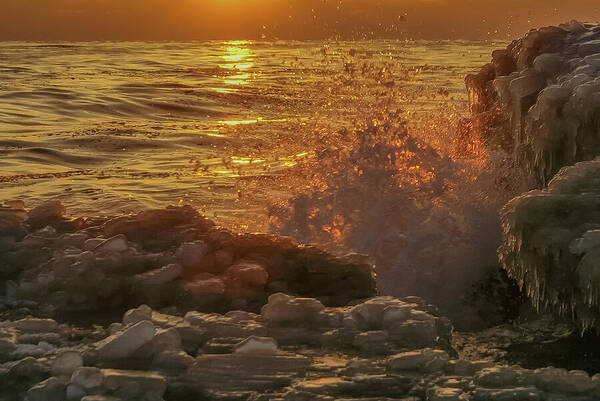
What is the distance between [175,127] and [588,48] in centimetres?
1094

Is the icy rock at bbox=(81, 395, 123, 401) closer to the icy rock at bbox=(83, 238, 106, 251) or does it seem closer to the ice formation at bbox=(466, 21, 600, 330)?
the icy rock at bbox=(83, 238, 106, 251)

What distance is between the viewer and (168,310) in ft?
17.7

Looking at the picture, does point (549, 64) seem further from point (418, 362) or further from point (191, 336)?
point (191, 336)

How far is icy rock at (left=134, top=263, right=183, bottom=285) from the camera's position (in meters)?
5.66

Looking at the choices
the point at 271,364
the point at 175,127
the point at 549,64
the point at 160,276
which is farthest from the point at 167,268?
the point at 175,127

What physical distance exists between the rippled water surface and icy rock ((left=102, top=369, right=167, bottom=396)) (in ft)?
16.4

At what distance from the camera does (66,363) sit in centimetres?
409

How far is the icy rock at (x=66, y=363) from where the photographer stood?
4.06 metres

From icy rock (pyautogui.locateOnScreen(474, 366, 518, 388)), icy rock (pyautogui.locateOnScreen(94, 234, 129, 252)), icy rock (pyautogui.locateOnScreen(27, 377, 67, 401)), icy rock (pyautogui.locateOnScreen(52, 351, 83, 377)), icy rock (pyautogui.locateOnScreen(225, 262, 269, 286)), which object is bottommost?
icy rock (pyautogui.locateOnScreen(474, 366, 518, 388))

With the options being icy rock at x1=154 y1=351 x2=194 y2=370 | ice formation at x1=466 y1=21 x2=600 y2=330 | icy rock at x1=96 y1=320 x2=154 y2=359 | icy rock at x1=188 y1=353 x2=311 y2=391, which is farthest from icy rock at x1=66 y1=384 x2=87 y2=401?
ice formation at x1=466 y1=21 x2=600 y2=330

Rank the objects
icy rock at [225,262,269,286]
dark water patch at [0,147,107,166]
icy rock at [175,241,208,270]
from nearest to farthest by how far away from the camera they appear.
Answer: icy rock at [225,262,269,286] < icy rock at [175,241,208,270] < dark water patch at [0,147,107,166]

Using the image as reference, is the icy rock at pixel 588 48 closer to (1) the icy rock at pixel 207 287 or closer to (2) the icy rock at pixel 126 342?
(1) the icy rock at pixel 207 287

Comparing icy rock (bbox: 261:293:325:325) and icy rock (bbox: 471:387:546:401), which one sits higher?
icy rock (bbox: 261:293:325:325)

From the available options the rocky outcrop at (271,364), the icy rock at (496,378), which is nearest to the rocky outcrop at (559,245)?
the rocky outcrop at (271,364)
